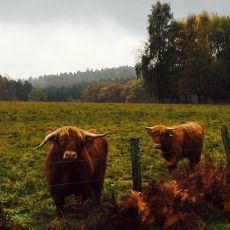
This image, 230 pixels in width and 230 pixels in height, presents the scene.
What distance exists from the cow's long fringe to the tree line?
52299mm

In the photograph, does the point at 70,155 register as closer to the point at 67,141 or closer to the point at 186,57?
the point at 67,141

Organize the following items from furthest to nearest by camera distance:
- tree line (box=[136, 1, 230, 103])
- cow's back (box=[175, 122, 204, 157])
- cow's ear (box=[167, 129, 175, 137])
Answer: tree line (box=[136, 1, 230, 103]) → cow's back (box=[175, 122, 204, 157]) → cow's ear (box=[167, 129, 175, 137])

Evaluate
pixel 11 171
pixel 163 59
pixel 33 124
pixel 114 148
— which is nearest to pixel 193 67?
pixel 163 59

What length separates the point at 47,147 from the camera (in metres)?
20.2

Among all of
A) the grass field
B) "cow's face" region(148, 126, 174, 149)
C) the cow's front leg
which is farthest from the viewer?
"cow's face" region(148, 126, 174, 149)

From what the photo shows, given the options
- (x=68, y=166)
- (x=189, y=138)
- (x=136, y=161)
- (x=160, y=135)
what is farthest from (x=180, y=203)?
(x=189, y=138)

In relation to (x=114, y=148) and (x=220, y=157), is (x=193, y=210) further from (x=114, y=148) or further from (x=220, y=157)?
(x=114, y=148)

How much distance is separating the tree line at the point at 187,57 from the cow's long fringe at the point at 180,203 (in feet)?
172

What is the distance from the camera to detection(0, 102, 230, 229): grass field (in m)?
10.8

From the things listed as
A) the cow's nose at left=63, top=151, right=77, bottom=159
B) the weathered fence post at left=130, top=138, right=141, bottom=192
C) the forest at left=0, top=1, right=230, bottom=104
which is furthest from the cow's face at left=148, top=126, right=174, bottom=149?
the forest at left=0, top=1, right=230, bottom=104

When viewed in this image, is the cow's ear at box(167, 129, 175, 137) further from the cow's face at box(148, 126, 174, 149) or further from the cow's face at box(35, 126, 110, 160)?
the cow's face at box(35, 126, 110, 160)

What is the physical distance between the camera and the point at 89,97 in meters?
144

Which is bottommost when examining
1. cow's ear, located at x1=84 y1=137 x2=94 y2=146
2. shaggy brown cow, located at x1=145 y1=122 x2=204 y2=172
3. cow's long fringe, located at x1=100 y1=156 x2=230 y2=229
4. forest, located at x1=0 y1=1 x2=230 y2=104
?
cow's long fringe, located at x1=100 y1=156 x2=230 y2=229

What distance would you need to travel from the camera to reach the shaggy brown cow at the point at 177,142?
52.3 feet
